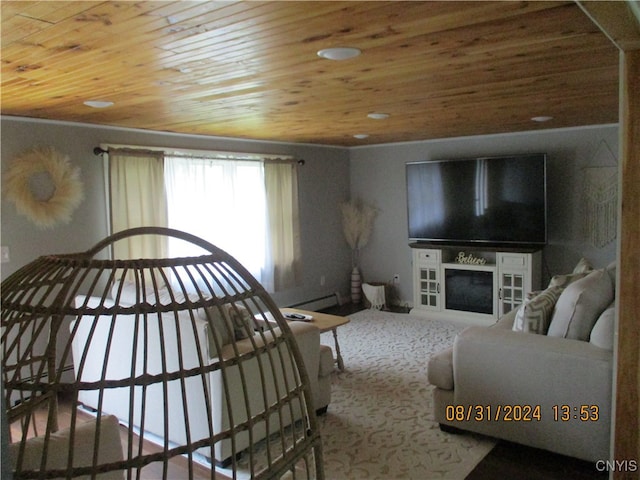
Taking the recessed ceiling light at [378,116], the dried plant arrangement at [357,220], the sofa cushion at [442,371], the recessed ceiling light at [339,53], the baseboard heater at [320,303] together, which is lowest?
the baseboard heater at [320,303]

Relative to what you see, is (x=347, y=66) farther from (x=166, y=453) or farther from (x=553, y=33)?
(x=166, y=453)

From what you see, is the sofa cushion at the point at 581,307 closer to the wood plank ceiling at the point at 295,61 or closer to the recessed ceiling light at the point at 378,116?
the wood plank ceiling at the point at 295,61

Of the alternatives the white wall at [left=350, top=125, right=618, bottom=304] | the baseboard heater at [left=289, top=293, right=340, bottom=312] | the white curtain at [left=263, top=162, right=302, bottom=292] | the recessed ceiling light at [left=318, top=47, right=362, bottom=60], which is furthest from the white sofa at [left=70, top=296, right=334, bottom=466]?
the white wall at [left=350, top=125, right=618, bottom=304]

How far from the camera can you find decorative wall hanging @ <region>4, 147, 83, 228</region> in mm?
3793

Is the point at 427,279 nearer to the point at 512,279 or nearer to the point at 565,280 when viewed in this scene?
the point at 512,279

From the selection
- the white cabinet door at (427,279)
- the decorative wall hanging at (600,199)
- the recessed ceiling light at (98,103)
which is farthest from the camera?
the white cabinet door at (427,279)

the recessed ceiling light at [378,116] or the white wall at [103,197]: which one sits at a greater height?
the recessed ceiling light at [378,116]

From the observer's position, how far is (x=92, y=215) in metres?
4.32

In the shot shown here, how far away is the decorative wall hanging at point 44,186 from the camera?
3.79 metres

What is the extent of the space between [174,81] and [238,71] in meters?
0.41

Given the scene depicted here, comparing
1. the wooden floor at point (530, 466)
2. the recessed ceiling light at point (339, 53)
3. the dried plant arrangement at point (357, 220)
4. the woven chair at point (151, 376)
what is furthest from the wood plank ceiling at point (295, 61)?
the dried plant arrangement at point (357, 220)

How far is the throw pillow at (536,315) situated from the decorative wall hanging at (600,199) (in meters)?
2.55

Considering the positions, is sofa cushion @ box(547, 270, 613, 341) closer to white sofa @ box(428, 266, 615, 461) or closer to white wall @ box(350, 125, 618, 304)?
white sofa @ box(428, 266, 615, 461)

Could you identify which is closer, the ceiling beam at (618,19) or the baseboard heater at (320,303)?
A: the ceiling beam at (618,19)
